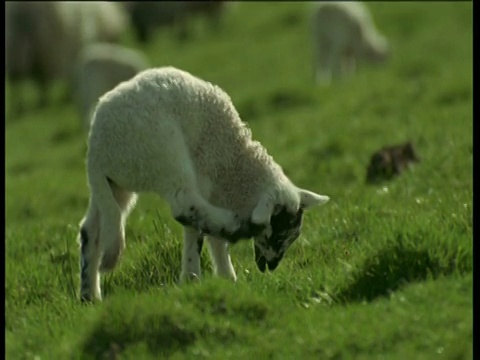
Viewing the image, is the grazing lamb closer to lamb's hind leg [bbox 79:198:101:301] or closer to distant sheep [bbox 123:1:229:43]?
lamb's hind leg [bbox 79:198:101:301]

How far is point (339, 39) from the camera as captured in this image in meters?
19.7

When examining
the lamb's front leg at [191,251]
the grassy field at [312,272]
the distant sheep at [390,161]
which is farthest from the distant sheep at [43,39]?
the lamb's front leg at [191,251]

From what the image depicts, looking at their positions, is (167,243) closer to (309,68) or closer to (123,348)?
(123,348)

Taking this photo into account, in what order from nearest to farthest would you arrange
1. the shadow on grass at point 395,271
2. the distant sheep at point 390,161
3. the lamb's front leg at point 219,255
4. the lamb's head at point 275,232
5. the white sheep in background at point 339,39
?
1. the shadow on grass at point 395,271
2. the lamb's head at point 275,232
3. the lamb's front leg at point 219,255
4. the distant sheep at point 390,161
5. the white sheep in background at point 339,39

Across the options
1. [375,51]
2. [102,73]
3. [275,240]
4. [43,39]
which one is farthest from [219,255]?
[43,39]

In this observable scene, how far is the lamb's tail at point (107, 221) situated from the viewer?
6414 mm

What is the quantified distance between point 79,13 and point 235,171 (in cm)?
1808

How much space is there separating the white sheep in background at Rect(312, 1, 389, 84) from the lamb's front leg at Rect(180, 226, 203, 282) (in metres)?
12.6

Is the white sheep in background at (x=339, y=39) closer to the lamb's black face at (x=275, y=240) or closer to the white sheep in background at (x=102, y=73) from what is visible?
the white sheep in background at (x=102, y=73)

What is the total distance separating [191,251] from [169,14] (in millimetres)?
23768

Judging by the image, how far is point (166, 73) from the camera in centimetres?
650

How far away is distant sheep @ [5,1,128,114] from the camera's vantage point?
76.2 ft

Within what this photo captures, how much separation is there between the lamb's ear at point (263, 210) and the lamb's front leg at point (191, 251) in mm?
357

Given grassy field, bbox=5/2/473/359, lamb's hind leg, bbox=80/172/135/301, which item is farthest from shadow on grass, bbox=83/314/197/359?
lamb's hind leg, bbox=80/172/135/301
